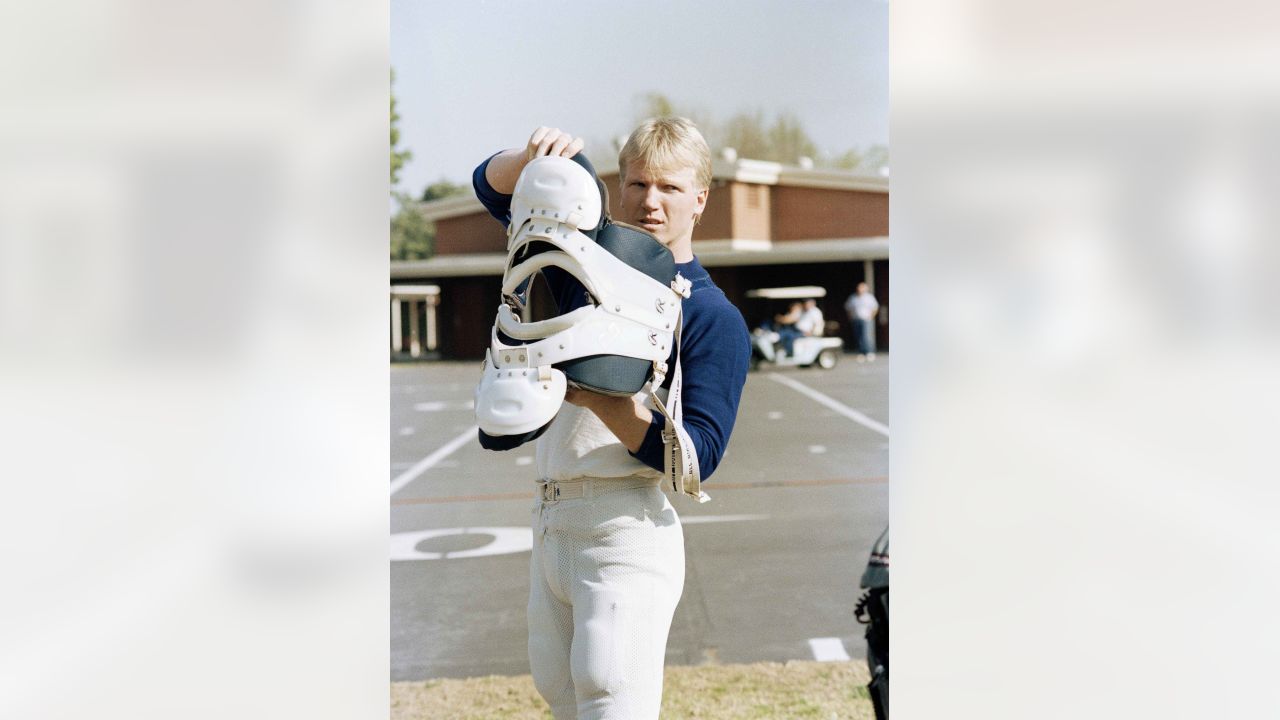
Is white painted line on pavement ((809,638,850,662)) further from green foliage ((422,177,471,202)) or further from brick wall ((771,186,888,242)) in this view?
brick wall ((771,186,888,242))

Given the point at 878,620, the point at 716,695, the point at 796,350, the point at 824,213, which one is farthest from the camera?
the point at 824,213

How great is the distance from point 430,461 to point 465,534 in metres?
2.93

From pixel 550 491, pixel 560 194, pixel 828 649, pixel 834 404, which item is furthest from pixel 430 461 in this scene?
pixel 560 194

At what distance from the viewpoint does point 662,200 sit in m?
1.68

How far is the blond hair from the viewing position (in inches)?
65.2

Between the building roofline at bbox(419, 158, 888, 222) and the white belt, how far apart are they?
1272cm

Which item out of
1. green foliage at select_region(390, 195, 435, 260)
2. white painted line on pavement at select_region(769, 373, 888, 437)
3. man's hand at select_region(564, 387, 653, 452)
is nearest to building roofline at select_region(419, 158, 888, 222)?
green foliage at select_region(390, 195, 435, 260)

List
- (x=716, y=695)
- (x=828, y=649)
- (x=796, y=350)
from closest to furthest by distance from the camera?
(x=716, y=695) < (x=828, y=649) < (x=796, y=350)

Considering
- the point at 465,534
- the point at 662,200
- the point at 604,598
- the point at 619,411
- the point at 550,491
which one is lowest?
the point at 465,534

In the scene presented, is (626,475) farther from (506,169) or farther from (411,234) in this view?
(411,234)

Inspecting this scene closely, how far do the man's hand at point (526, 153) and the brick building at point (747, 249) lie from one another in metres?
12.4
